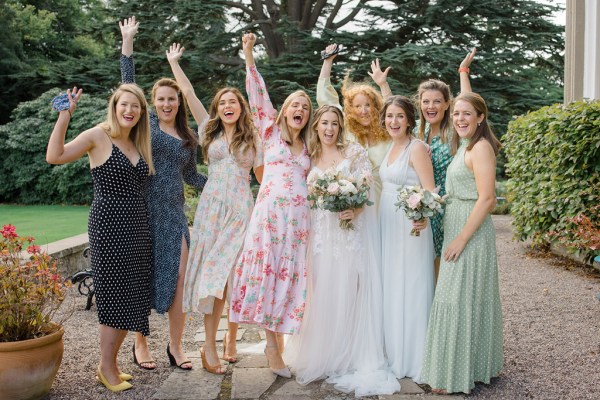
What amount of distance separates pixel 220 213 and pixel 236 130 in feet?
2.09

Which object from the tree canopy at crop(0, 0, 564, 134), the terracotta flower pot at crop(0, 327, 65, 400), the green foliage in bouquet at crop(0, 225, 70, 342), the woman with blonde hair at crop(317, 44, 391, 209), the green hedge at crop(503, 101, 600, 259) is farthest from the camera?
the tree canopy at crop(0, 0, 564, 134)

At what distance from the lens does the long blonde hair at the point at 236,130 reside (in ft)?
14.1

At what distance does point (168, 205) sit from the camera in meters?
4.19

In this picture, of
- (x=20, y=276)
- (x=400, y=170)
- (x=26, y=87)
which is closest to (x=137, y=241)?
(x=20, y=276)

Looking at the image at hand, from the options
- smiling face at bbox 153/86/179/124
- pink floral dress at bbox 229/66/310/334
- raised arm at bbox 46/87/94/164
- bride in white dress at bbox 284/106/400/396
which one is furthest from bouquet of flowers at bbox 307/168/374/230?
raised arm at bbox 46/87/94/164

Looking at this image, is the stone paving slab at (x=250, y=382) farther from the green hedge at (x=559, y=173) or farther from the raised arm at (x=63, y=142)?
the green hedge at (x=559, y=173)

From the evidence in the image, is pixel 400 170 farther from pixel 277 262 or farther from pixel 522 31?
pixel 522 31

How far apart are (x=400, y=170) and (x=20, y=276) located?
2.64 m

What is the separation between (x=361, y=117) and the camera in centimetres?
450

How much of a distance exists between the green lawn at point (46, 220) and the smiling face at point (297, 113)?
5.29 m

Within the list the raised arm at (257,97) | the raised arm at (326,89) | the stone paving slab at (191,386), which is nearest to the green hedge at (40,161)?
the raised arm at (326,89)

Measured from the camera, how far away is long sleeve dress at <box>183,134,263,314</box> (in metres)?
4.14

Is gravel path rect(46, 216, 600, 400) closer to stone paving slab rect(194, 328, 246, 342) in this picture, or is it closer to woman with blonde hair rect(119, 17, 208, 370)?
stone paving slab rect(194, 328, 246, 342)

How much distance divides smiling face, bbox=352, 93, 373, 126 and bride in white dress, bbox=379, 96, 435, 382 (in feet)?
0.96
